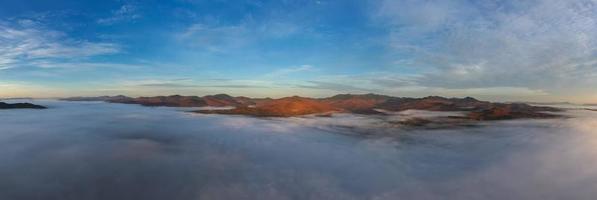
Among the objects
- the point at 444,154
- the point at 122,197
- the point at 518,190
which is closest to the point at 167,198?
the point at 122,197

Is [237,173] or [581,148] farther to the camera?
[581,148]

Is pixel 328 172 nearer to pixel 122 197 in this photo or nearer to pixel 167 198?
pixel 167 198

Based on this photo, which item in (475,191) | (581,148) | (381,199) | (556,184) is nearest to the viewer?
(381,199)

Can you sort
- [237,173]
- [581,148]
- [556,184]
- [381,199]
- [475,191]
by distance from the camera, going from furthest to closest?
[581,148] → [237,173] → [556,184] → [475,191] → [381,199]

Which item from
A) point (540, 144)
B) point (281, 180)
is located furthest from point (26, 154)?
point (540, 144)

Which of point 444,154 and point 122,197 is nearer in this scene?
point 122,197

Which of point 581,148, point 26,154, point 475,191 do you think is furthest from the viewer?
point 581,148

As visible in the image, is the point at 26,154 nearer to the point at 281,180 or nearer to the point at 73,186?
the point at 73,186

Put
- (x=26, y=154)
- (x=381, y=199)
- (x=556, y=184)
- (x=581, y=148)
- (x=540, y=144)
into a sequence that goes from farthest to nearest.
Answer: (x=540, y=144) < (x=581, y=148) < (x=26, y=154) < (x=556, y=184) < (x=381, y=199)
